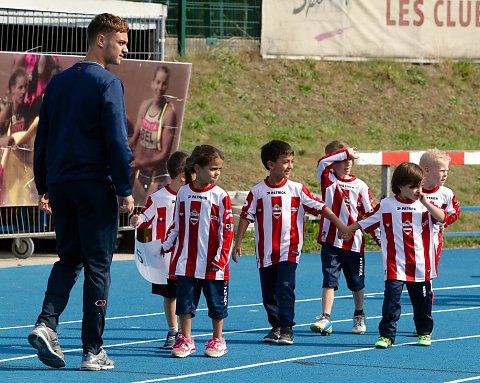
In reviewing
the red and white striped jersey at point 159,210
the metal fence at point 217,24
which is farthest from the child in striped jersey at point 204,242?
the metal fence at point 217,24

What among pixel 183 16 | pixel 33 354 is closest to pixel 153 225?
pixel 33 354

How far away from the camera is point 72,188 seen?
6680mm

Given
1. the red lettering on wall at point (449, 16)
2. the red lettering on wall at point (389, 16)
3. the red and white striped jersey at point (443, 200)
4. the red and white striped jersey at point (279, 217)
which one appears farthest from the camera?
the red lettering on wall at point (449, 16)

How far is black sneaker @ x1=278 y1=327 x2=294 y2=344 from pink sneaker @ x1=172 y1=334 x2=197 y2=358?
937 millimetres

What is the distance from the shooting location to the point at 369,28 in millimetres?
23719

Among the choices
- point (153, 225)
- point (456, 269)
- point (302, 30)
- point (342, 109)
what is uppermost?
point (302, 30)

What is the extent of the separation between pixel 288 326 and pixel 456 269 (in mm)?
6762

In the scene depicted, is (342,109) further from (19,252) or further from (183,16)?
(19,252)

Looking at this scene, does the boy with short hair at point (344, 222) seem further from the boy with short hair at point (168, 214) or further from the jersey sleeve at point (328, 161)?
the boy with short hair at point (168, 214)

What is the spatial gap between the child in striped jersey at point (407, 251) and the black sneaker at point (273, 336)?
844 millimetres

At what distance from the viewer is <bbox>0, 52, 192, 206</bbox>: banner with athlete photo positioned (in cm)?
1370

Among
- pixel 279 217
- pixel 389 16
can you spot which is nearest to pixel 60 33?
pixel 279 217

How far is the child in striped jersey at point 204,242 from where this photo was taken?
777 cm

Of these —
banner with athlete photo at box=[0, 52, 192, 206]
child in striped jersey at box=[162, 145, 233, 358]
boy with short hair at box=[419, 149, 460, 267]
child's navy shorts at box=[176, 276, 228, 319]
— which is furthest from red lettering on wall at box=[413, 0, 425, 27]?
child's navy shorts at box=[176, 276, 228, 319]
